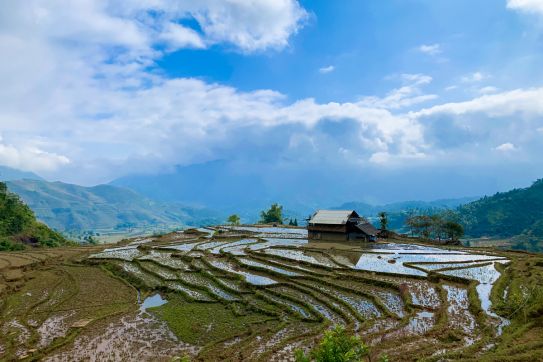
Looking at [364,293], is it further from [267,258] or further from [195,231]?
[195,231]

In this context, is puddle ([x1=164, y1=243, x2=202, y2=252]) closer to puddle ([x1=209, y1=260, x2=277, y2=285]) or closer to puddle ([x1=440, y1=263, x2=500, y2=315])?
puddle ([x1=209, y1=260, x2=277, y2=285])

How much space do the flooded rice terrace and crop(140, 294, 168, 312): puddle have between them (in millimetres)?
74

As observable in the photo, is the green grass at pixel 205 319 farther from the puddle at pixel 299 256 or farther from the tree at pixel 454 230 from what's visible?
the tree at pixel 454 230

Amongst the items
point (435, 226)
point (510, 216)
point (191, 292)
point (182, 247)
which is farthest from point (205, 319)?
point (510, 216)

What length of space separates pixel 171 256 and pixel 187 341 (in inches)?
791

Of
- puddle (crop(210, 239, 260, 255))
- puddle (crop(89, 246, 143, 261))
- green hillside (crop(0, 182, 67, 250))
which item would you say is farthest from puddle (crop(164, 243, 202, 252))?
green hillside (crop(0, 182, 67, 250))

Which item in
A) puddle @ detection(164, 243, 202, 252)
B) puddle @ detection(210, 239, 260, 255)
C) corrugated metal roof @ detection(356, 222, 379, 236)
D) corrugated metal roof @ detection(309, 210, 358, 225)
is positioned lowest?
puddle @ detection(164, 243, 202, 252)

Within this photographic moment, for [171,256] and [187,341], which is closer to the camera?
[187,341]

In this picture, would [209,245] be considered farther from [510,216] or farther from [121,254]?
[510,216]

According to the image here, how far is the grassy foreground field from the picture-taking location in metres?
12.8

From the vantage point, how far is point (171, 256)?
33.1 meters

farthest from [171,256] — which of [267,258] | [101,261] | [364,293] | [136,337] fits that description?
[364,293]

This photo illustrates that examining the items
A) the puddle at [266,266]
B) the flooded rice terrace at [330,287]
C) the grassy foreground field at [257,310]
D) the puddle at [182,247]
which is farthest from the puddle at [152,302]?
the puddle at [182,247]

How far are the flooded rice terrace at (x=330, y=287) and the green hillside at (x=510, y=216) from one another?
226ft
